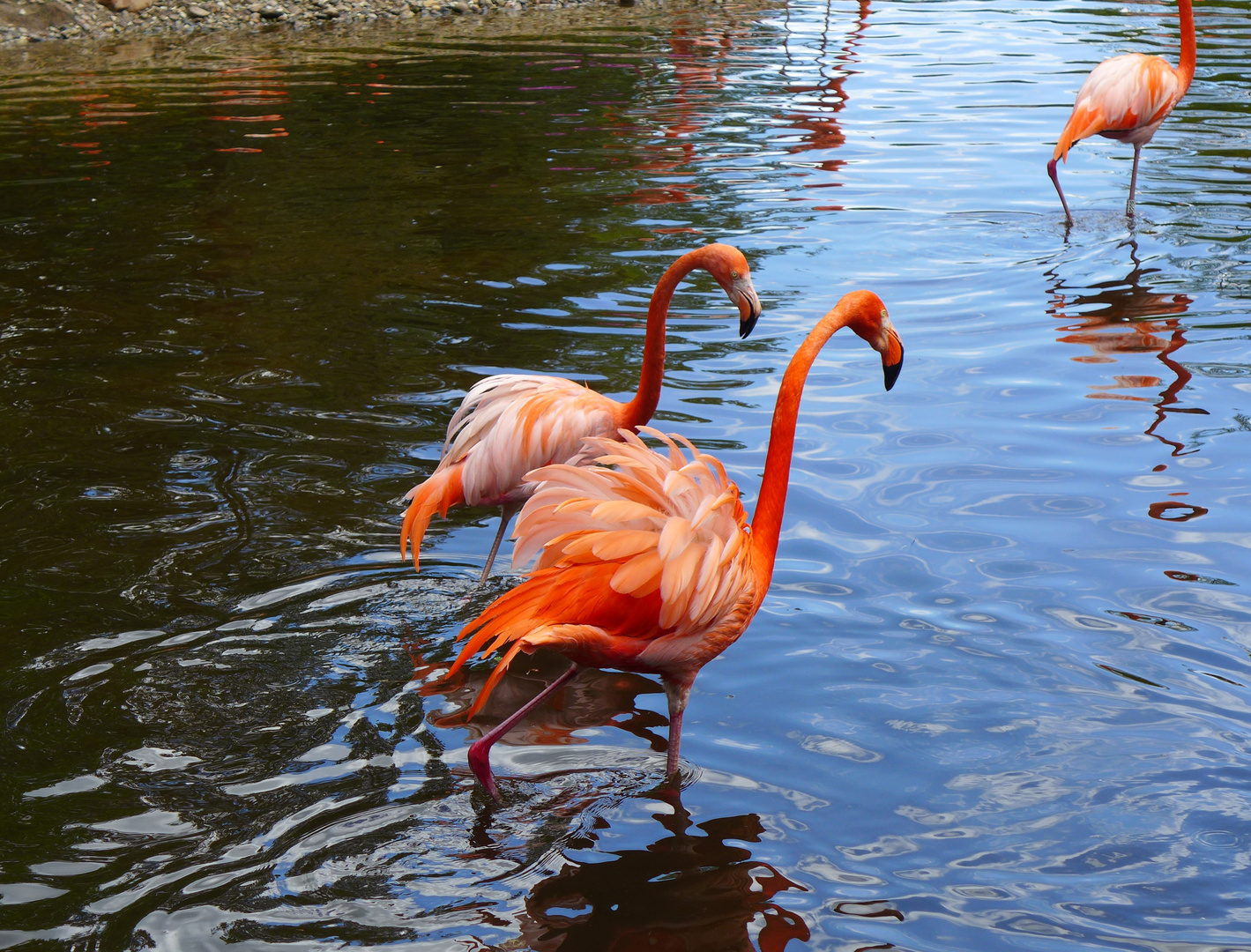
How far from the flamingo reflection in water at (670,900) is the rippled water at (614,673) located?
0.04 ft

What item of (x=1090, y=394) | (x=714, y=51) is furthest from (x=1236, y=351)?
(x=714, y=51)

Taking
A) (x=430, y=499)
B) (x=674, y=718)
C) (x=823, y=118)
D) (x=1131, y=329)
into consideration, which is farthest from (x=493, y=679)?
(x=823, y=118)

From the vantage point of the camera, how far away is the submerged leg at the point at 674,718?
3.28 metres

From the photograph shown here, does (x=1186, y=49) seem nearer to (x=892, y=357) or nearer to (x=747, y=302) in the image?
(x=747, y=302)

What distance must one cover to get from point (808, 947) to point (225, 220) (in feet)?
25.1

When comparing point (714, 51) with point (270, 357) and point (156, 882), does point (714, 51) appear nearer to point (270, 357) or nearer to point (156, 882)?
point (270, 357)

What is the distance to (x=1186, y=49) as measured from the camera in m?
8.85

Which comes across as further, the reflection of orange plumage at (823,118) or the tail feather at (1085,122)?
the reflection of orange plumage at (823,118)

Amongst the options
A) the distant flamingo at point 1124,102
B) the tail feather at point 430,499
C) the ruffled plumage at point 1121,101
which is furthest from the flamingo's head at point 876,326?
the ruffled plumage at point 1121,101

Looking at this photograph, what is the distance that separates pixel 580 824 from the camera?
3.19 m

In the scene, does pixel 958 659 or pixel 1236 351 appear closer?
pixel 958 659

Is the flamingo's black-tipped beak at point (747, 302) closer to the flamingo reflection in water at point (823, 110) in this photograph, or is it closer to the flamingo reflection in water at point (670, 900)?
the flamingo reflection in water at point (670, 900)

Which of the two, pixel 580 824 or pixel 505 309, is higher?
pixel 505 309

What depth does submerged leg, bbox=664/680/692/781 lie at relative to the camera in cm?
328
